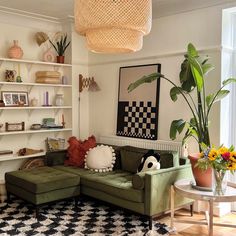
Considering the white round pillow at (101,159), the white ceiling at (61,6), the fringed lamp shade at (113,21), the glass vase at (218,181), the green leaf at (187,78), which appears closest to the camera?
the fringed lamp shade at (113,21)

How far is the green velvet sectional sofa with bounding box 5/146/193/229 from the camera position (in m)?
3.51

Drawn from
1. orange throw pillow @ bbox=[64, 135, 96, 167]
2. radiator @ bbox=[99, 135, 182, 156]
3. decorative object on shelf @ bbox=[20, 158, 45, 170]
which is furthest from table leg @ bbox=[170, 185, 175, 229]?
decorative object on shelf @ bbox=[20, 158, 45, 170]

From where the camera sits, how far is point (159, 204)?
3.55m

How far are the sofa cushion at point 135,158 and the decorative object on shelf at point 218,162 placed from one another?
0.81 meters

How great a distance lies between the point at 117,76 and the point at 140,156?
1490mm

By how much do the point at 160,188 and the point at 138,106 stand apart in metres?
1.59

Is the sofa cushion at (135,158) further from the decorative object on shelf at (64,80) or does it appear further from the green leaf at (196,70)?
the decorative object on shelf at (64,80)

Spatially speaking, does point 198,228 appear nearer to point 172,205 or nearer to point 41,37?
point 172,205

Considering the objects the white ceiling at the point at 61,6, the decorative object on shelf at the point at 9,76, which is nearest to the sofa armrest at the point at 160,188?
the white ceiling at the point at 61,6

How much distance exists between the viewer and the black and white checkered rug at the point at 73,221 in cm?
343

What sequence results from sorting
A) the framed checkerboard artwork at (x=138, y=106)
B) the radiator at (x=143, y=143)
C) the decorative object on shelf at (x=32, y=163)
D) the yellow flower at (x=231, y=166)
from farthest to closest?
the decorative object on shelf at (x=32, y=163), the framed checkerboard artwork at (x=138, y=106), the radiator at (x=143, y=143), the yellow flower at (x=231, y=166)

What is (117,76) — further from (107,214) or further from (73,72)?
(107,214)

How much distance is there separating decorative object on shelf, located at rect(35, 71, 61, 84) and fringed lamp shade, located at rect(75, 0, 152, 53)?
9.98 ft

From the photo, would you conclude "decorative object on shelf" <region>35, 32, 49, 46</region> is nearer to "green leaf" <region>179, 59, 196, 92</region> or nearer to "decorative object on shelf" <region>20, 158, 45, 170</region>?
"decorative object on shelf" <region>20, 158, 45, 170</region>
